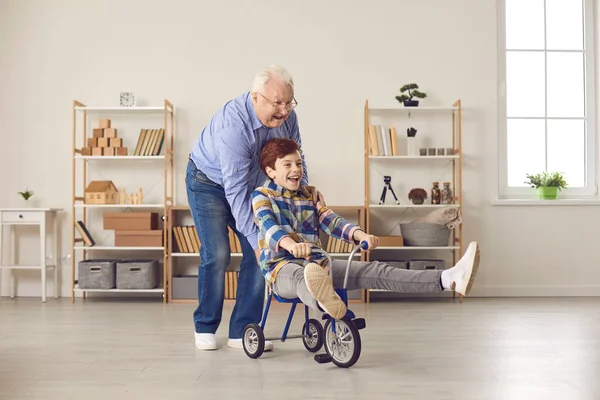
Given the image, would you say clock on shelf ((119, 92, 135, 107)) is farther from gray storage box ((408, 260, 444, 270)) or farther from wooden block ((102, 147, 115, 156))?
gray storage box ((408, 260, 444, 270))

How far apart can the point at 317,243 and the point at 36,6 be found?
3841 mm

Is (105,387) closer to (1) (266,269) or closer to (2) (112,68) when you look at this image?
(1) (266,269)

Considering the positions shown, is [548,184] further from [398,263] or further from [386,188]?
[398,263]

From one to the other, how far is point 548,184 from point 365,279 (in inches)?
134

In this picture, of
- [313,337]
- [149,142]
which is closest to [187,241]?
[149,142]

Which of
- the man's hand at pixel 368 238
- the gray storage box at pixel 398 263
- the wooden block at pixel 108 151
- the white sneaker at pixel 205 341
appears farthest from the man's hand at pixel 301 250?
the wooden block at pixel 108 151

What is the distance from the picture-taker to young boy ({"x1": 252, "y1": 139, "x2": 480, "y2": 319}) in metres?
2.40

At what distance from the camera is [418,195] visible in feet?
17.0

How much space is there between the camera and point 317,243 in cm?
281

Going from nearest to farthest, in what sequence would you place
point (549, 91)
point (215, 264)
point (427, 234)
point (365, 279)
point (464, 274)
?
point (464, 274) < point (365, 279) < point (215, 264) < point (427, 234) < point (549, 91)

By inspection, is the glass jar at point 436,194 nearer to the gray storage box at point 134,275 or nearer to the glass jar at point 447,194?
the glass jar at point 447,194

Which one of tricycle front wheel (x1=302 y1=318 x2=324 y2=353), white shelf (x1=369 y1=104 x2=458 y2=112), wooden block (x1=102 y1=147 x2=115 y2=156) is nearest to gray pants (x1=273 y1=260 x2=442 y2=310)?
tricycle front wheel (x1=302 y1=318 x2=324 y2=353)

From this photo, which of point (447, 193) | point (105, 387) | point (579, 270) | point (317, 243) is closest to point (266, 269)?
point (317, 243)

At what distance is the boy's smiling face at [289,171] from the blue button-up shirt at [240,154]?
0.14 metres
